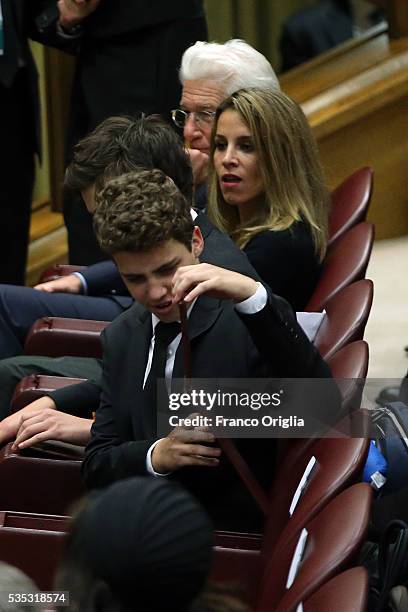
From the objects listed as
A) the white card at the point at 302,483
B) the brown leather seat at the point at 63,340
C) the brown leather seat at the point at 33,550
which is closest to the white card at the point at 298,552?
the white card at the point at 302,483

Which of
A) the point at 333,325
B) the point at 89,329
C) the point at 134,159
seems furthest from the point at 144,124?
the point at 333,325

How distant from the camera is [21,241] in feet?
10.4

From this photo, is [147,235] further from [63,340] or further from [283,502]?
[63,340]

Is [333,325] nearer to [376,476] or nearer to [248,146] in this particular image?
[376,476]

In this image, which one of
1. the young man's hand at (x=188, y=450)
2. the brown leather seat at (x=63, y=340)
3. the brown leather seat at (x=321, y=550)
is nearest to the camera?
the brown leather seat at (x=321, y=550)

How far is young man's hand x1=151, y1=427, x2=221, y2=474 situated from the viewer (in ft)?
5.13

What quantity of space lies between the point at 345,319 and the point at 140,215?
13.3 inches

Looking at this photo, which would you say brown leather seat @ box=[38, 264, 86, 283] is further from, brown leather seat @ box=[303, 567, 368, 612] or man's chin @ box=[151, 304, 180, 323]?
brown leather seat @ box=[303, 567, 368, 612]

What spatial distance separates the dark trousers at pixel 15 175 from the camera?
Answer: 3031 millimetres

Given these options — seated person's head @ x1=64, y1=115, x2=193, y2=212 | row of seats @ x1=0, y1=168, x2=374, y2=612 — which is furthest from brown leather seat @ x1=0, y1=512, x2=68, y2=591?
seated person's head @ x1=64, y1=115, x2=193, y2=212

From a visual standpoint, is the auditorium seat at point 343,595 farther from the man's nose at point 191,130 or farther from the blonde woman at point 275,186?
the man's nose at point 191,130

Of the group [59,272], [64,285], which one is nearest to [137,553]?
[64,285]

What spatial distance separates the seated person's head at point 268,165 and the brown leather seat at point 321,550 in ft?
2.77

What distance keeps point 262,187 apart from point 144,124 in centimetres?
24
